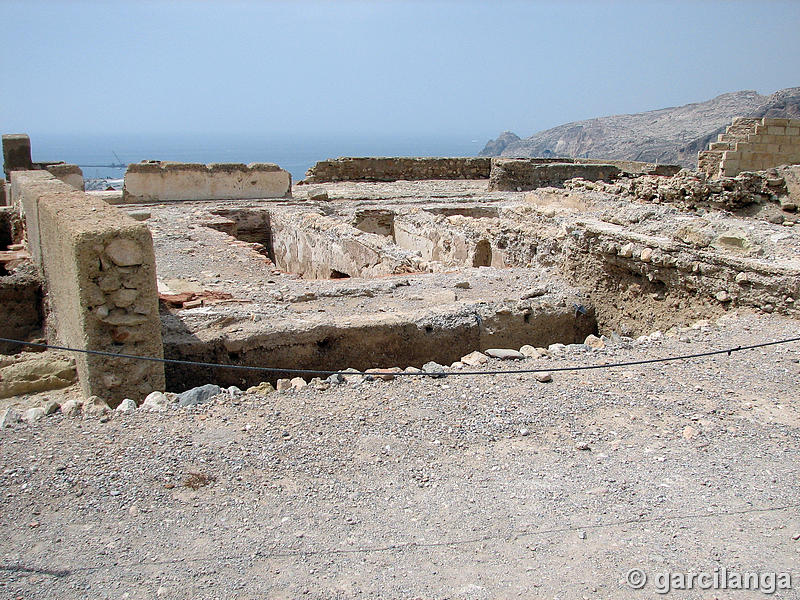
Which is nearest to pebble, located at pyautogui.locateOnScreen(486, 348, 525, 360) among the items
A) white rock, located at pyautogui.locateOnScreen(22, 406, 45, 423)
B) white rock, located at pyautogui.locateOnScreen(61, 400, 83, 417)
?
white rock, located at pyautogui.locateOnScreen(61, 400, 83, 417)

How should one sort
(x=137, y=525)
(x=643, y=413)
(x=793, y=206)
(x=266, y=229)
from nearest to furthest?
1. (x=137, y=525)
2. (x=643, y=413)
3. (x=793, y=206)
4. (x=266, y=229)

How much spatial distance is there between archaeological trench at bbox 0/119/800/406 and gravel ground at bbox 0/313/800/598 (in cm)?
119

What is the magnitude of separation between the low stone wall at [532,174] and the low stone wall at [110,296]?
13.7 m

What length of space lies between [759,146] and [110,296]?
1667cm

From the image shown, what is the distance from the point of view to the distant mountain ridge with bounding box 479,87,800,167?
32875 mm

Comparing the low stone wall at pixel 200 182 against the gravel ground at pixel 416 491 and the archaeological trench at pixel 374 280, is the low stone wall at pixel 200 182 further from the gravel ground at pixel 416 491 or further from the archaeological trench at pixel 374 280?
the gravel ground at pixel 416 491

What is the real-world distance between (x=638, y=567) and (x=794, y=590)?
1.94ft

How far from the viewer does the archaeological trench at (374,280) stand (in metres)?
4.73

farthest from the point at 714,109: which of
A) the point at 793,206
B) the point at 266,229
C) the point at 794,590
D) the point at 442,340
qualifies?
the point at 794,590

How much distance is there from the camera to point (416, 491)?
3398mm

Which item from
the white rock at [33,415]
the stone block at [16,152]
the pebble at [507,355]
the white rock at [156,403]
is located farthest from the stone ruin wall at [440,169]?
the white rock at [33,415]

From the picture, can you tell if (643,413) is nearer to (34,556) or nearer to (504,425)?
(504,425)

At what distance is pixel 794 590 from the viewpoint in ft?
8.64

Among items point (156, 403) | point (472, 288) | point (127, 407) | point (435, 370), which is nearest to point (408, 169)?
point (472, 288)
